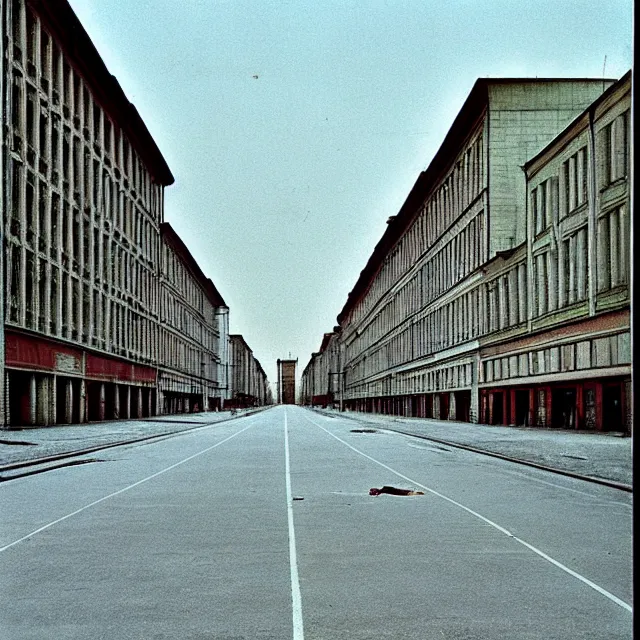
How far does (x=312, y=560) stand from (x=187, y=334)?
9701 centimetres

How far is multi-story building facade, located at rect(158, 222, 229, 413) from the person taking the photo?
86.9 meters

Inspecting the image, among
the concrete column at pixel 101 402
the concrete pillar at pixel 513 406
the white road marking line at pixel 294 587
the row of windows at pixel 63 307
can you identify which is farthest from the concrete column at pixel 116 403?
the white road marking line at pixel 294 587

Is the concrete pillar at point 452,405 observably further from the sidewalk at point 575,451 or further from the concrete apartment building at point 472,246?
the sidewalk at point 575,451

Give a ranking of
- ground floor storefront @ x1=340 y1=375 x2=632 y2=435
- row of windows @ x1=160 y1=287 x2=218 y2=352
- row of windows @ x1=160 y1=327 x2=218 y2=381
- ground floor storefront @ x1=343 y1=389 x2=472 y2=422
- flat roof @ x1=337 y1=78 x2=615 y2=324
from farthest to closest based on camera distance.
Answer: row of windows @ x1=160 y1=287 x2=218 y2=352, row of windows @ x1=160 y1=327 x2=218 y2=381, ground floor storefront @ x1=343 y1=389 x2=472 y2=422, flat roof @ x1=337 y1=78 x2=615 y2=324, ground floor storefront @ x1=340 y1=375 x2=632 y2=435

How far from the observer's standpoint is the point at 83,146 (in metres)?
52.2

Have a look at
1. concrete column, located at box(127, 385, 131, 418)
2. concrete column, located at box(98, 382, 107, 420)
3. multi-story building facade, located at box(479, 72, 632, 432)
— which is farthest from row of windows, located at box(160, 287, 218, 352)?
multi-story building facade, located at box(479, 72, 632, 432)

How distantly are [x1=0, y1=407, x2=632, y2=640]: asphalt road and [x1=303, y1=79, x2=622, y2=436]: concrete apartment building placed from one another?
1076 inches

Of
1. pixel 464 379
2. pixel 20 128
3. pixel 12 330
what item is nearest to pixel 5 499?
pixel 12 330

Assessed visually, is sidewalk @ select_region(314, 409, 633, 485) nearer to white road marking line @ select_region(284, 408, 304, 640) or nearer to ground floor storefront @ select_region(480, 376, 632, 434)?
ground floor storefront @ select_region(480, 376, 632, 434)

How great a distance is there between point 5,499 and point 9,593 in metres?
7.77

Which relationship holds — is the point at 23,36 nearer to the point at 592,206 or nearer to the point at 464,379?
the point at 592,206

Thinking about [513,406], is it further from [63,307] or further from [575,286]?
[63,307]

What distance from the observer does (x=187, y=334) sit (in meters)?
105

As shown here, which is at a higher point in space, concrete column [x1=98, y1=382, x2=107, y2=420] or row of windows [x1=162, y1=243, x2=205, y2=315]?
row of windows [x1=162, y1=243, x2=205, y2=315]
